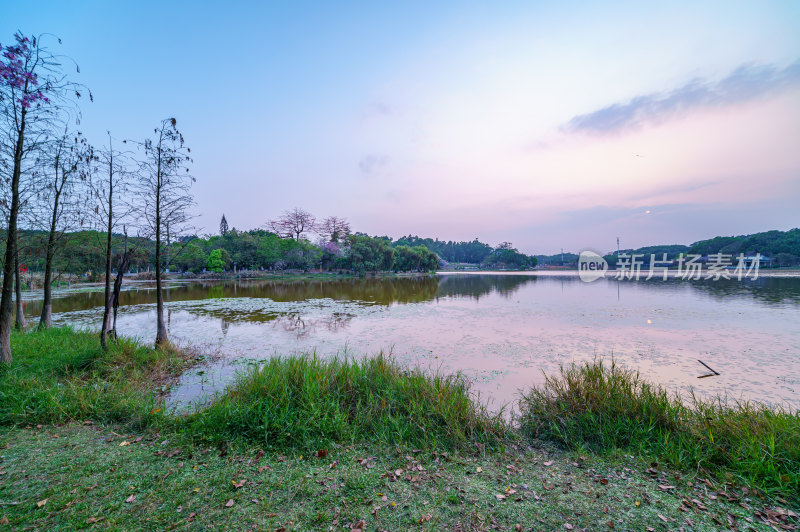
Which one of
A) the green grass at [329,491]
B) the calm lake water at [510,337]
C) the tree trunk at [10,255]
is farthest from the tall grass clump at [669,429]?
the tree trunk at [10,255]

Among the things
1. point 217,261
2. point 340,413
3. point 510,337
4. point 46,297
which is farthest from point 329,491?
point 217,261

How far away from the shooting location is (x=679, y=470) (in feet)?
12.0

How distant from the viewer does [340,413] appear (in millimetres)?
4727

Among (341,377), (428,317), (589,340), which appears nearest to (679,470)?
(341,377)

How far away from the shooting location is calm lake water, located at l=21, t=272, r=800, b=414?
7.14 metres

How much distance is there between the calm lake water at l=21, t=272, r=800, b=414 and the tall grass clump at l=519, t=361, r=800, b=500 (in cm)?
127

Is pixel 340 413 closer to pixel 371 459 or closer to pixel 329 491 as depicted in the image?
pixel 371 459

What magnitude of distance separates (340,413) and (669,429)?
4503 mm

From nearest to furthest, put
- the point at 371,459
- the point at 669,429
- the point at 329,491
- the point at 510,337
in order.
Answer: the point at 329,491 < the point at 371,459 < the point at 669,429 < the point at 510,337

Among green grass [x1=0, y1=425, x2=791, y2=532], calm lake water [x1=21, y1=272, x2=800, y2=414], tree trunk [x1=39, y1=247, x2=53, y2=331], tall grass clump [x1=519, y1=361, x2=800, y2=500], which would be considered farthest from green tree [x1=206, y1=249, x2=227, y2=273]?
tall grass clump [x1=519, y1=361, x2=800, y2=500]

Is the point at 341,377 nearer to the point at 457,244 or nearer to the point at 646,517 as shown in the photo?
the point at 646,517

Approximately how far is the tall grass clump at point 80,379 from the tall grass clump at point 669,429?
5.98m

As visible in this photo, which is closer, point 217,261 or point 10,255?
point 10,255

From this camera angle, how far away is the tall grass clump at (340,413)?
4320 mm
